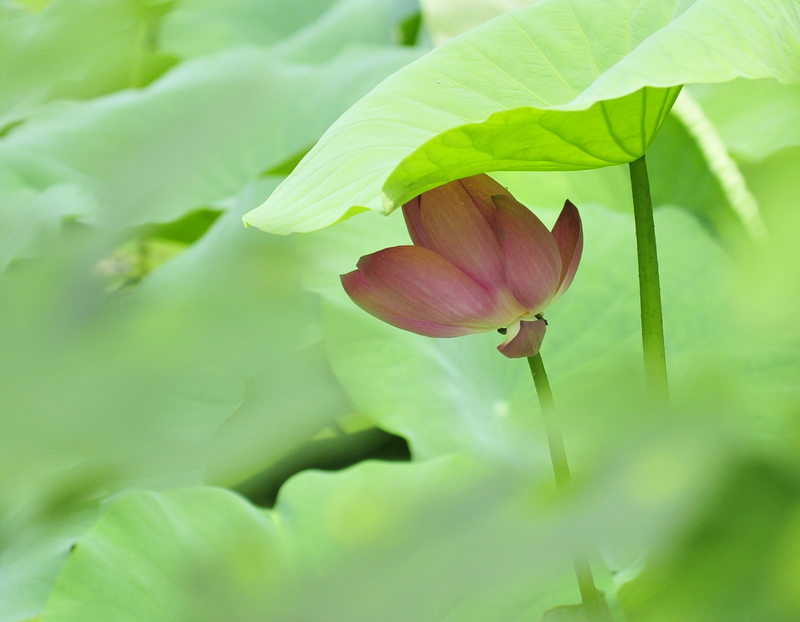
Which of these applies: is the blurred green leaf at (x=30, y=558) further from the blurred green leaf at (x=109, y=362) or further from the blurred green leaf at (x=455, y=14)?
the blurred green leaf at (x=455, y=14)

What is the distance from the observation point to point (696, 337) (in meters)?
0.51

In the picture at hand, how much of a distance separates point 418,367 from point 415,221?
1.10ft

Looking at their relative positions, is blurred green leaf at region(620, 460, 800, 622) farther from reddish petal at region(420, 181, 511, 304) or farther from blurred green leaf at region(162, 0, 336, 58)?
blurred green leaf at region(162, 0, 336, 58)

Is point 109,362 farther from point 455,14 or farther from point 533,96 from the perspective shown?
point 455,14

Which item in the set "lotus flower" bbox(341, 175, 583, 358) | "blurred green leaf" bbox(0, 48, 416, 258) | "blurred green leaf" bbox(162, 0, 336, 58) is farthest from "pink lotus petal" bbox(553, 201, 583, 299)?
"blurred green leaf" bbox(162, 0, 336, 58)

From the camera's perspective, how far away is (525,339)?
25 centimetres

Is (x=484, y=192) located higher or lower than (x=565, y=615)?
higher

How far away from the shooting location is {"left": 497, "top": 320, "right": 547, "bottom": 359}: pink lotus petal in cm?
24

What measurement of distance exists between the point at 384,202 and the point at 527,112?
0.18 feet

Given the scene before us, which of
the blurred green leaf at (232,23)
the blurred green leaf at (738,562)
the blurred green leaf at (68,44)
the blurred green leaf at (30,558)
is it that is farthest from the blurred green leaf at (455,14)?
the blurred green leaf at (738,562)

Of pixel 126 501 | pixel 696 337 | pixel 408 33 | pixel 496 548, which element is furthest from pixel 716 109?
pixel 496 548

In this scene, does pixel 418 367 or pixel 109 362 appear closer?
pixel 109 362

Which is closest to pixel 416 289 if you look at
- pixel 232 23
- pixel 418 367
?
pixel 418 367

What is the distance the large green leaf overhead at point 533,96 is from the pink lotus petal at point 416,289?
2cm
